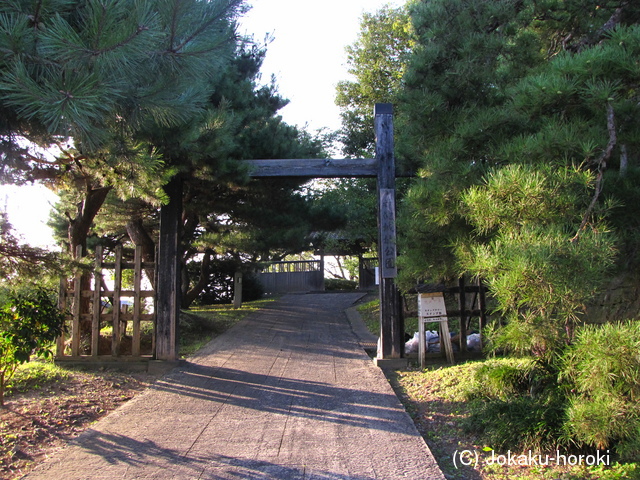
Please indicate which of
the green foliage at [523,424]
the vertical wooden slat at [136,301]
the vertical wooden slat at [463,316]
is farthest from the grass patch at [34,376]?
the vertical wooden slat at [463,316]

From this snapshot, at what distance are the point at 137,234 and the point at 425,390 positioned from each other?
699 centimetres

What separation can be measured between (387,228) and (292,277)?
17.3m

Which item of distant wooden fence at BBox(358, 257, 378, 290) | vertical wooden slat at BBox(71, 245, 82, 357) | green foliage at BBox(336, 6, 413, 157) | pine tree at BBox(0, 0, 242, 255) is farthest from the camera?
distant wooden fence at BBox(358, 257, 378, 290)

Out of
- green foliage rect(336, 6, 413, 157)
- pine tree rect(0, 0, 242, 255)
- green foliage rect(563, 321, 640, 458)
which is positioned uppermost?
green foliage rect(336, 6, 413, 157)

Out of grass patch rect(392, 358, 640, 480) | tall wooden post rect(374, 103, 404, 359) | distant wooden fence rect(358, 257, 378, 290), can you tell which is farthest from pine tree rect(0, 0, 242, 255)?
distant wooden fence rect(358, 257, 378, 290)

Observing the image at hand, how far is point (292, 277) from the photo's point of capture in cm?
2395

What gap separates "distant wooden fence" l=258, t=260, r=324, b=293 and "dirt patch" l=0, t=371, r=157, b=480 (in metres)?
16.6

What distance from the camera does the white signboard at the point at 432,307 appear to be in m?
6.86

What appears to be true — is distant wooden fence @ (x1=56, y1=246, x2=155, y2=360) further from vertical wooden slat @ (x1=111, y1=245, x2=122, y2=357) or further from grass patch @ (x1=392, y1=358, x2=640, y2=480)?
grass patch @ (x1=392, y1=358, x2=640, y2=480)

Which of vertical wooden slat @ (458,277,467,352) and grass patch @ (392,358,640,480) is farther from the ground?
vertical wooden slat @ (458,277,467,352)

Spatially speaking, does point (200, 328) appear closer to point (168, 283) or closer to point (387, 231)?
point (168, 283)

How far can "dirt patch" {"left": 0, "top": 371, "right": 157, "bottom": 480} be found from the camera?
12.5 feet

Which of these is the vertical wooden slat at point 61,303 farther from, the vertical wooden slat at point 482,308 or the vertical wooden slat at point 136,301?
the vertical wooden slat at point 482,308

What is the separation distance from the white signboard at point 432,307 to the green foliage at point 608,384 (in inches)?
140
